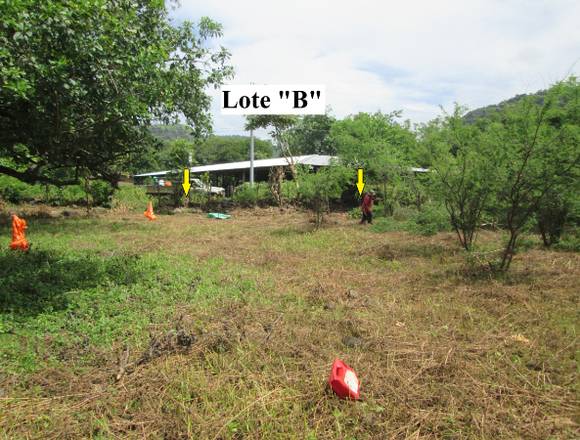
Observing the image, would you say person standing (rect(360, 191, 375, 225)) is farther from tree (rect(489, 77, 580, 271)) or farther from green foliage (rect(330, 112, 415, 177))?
tree (rect(489, 77, 580, 271))

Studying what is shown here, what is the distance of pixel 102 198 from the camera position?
62.8 ft

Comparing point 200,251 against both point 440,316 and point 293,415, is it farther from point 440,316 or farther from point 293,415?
point 293,415

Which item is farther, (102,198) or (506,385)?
(102,198)

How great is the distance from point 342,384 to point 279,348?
3.08 feet

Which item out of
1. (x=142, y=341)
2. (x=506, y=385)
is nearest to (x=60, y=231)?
(x=142, y=341)

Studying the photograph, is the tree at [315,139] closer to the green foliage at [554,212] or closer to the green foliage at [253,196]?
the green foliage at [253,196]

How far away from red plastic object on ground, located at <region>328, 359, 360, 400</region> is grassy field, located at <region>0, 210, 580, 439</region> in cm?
9

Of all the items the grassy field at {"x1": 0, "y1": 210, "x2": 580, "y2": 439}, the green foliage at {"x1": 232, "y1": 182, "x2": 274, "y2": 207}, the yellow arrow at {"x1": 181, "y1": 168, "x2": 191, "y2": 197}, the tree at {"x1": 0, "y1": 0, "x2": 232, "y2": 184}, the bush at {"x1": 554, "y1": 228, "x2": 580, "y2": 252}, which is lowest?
the grassy field at {"x1": 0, "y1": 210, "x2": 580, "y2": 439}

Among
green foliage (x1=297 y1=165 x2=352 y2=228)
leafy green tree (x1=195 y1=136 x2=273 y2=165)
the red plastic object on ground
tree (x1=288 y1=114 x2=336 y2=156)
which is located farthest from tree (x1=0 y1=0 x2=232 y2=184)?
leafy green tree (x1=195 y1=136 x2=273 y2=165)

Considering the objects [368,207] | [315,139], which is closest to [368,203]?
[368,207]

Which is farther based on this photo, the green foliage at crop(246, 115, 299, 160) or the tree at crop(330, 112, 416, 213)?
the green foliage at crop(246, 115, 299, 160)

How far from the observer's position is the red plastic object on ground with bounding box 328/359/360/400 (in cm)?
302

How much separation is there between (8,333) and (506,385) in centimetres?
461

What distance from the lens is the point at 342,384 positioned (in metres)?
3.01
